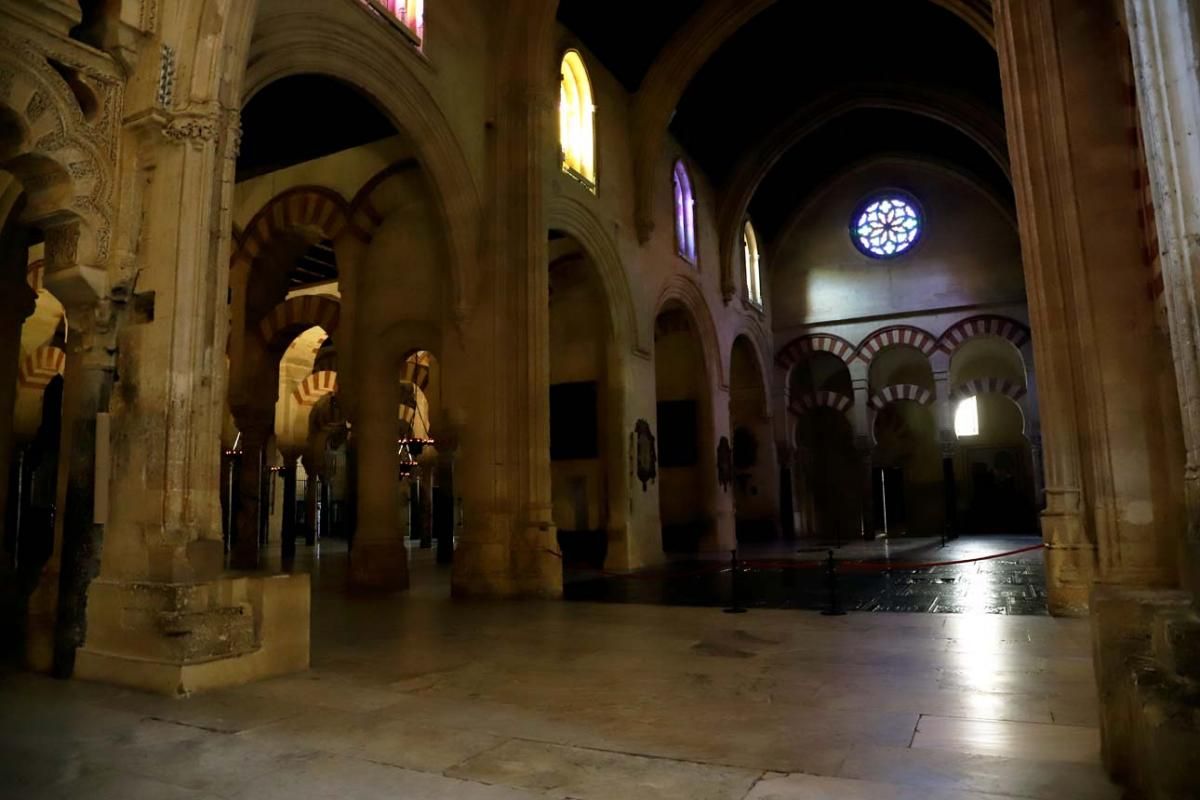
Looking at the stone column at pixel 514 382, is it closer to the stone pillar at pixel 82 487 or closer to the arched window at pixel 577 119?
the arched window at pixel 577 119

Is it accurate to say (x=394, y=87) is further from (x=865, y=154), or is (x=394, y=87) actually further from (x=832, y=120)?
(x=865, y=154)

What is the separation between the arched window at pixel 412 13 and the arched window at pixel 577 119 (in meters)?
2.84

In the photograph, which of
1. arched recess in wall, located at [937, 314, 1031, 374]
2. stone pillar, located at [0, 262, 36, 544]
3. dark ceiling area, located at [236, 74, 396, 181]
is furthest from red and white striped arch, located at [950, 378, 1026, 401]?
stone pillar, located at [0, 262, 36, 544]

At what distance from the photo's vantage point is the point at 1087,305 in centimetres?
520

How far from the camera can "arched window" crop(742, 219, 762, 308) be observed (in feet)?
62.5

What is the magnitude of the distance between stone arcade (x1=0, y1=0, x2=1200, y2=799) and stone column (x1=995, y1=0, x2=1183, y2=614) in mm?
26

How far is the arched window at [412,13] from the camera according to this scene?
8.22 m

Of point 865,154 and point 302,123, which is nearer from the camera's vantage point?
point 302,123

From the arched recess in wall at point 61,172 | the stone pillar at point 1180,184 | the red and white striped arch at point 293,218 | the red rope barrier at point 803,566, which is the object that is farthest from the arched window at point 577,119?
the stone pillar at point 1180,184

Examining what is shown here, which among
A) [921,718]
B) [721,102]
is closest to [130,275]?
[921,718]

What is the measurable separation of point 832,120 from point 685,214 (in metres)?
4.73

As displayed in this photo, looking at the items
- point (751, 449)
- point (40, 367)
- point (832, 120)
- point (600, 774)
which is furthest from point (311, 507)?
point (600, 774)

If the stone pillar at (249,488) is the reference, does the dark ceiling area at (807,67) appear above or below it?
above

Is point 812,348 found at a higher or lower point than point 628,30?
lower
